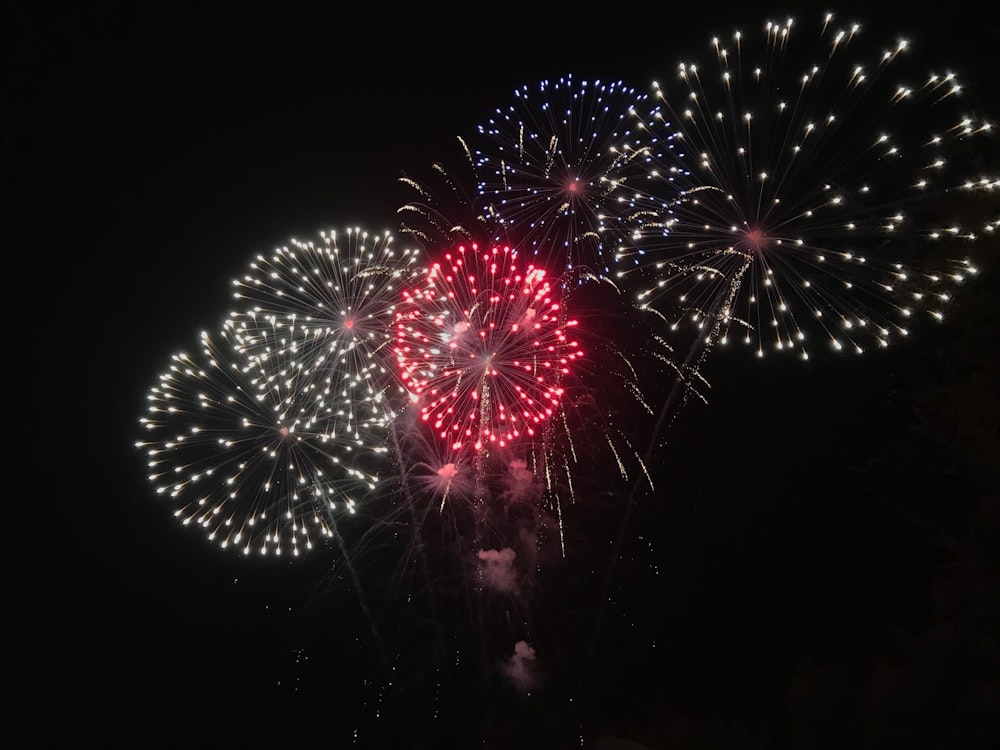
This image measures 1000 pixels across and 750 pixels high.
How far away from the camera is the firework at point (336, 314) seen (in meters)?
17.1

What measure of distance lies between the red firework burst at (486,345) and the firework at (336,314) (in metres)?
0.90

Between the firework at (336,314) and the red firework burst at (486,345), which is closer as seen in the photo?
the red firework burst at (486,345)

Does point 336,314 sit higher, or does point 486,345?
point 336,314

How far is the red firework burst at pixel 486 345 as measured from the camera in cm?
1616

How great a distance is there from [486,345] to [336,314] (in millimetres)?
4355

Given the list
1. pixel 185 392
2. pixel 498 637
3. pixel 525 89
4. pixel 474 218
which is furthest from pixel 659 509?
pixel 185 392

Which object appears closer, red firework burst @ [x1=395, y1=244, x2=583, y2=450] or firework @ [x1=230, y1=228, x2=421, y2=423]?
red firework burst @ [x1=395, y1=244, x2=583, y2=450]

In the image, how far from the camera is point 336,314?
56.6 ft

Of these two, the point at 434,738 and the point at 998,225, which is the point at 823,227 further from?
the point at 434,738

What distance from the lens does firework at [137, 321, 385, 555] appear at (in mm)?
17000

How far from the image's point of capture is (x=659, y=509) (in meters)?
18.1

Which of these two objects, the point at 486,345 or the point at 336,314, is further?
the point at 336,314

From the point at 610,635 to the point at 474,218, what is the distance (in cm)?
1269

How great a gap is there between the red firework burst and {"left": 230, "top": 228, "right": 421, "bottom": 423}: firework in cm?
90
